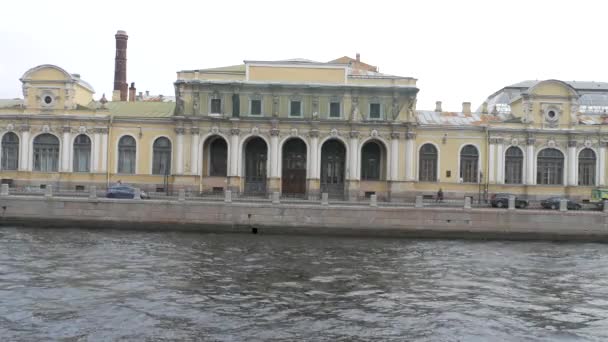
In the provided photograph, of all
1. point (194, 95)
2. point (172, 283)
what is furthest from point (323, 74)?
point (172, 283)

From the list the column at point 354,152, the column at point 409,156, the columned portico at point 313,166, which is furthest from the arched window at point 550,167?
the columned portico at point 313,166

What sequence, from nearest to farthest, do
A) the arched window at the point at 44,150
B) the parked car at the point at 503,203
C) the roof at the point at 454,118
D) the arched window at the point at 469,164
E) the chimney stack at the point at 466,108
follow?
the parked car at the point at 503,203 → the arched window at the point at 44,150 → the arched window at the point at 469,164 → the roof at the point at 454,118 → the chimney stack at the point at 466,108

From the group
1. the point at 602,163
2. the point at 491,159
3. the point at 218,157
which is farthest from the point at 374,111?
the point at 602,163

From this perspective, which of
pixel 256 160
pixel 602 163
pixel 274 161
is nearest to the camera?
pixel 274 161

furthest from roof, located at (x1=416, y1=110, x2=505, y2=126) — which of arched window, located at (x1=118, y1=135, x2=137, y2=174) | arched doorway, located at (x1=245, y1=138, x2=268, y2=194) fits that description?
arched window, located at (x1=118, y1=135, x2=137, y2=174)

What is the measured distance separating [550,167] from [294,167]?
65.5ft

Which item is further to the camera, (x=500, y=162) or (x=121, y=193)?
(x=500, y=162)

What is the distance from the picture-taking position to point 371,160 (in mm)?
51156

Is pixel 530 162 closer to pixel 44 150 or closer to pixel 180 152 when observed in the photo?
pixel 180 152

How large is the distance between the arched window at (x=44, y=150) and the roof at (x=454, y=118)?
1112 inches

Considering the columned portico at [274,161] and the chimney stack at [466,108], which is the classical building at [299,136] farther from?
the chimney stack at [466,108]

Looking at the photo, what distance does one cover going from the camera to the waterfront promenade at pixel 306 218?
37625 mm

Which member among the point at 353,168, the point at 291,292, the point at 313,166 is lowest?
the point at 291,292

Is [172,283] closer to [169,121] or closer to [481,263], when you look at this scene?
[481,263]
